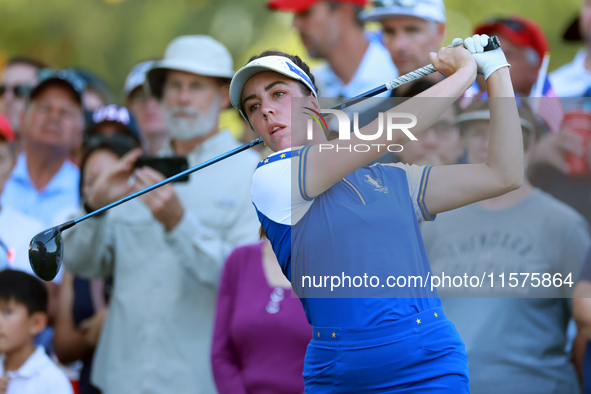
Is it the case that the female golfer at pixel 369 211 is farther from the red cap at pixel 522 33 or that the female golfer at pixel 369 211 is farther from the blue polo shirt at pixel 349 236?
the red cap at pixel 522 33

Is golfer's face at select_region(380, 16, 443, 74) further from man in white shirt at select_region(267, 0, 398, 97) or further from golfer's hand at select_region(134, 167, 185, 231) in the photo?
golfer's hand at select_region(134, 167, 185, 231)

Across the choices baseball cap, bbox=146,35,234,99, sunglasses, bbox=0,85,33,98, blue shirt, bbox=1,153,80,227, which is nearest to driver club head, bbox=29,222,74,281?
baseball cap, bbox=146,35,234,99

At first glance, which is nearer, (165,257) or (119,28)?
(165,257)

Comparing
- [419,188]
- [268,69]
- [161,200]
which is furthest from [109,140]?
[419,188]

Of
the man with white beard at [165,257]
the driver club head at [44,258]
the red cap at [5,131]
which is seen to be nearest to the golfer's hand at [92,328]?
the man with white beard at [165,257]

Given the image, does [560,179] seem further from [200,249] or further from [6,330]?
[6,330]

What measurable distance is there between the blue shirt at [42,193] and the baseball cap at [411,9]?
7.99ft

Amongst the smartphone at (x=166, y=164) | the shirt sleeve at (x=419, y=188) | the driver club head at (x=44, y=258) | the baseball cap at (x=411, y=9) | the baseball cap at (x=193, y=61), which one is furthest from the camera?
the baseball cap at (x=193, y=61)

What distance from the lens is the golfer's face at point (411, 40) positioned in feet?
17.4

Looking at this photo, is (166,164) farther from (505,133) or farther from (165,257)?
(505,133)

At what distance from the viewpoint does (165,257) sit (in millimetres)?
5000

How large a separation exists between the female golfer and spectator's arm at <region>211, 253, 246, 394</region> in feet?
4.04

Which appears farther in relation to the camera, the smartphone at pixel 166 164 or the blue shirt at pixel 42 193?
the blue shirt at pixel 42 193

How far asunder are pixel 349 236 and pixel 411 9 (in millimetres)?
2818
